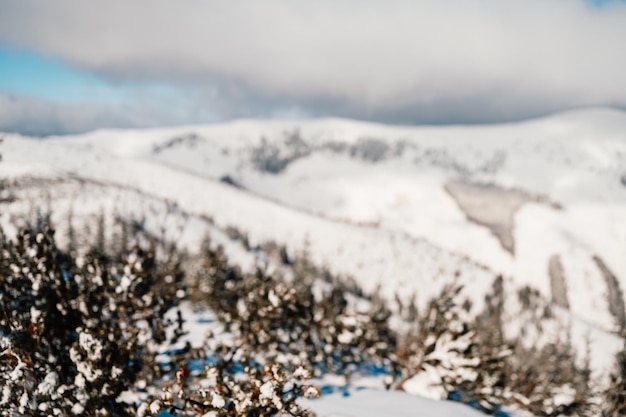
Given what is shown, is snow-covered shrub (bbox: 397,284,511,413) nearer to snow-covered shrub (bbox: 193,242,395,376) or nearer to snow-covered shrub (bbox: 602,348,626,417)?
snow-covered shrub (bbox: 193,242,395,376)

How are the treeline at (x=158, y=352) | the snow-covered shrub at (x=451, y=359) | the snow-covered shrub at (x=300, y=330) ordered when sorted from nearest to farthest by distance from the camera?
1. the treeline at (x=158, y=352)
2. the snow-covered shrub at (x=451, y=359)
3. the snow-covered shrub at (x=300, y=330)

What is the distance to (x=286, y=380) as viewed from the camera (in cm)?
775

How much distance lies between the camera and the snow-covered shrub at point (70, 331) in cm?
860

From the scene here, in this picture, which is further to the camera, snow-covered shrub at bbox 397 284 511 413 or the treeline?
snow-covered shrub at bbox 397 284 511 413

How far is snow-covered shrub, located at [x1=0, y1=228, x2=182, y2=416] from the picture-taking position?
8602mm

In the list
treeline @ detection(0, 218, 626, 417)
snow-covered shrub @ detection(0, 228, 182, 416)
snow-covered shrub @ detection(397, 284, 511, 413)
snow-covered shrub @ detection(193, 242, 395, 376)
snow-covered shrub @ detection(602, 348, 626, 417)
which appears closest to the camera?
treeline @ detection(0, 218, 626, 417)

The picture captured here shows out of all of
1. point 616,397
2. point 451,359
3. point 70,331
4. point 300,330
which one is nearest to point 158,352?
point 70,331

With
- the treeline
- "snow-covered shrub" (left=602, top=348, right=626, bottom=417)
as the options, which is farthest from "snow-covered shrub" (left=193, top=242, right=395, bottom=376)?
"snow-covered shrub" (left=602, top=348, right=626, bottom=417)

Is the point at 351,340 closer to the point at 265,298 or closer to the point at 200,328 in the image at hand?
the point at 265,298

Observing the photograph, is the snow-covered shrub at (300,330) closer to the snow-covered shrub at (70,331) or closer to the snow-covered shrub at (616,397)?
the snow-covered shrub at (70,331)

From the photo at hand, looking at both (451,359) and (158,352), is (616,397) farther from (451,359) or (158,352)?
(158,352)

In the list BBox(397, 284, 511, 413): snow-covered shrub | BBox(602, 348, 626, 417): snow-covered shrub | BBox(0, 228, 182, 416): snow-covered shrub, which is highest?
BBox(0, 228, 182, 416): snow-covered shrub

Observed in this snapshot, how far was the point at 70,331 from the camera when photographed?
47.6 ft

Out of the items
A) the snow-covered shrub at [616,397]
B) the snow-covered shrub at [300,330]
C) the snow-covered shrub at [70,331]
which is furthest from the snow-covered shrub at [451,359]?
the snow-covered shrub at [70,331]
